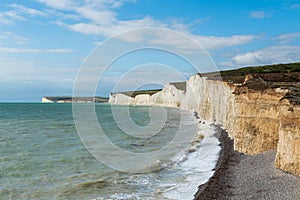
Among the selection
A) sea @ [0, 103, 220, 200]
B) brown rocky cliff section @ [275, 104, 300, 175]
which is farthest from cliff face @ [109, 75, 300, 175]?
sea @ [0, 103, 220, 200]

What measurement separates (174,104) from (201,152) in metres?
94.4

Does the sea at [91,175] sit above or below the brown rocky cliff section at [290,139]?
below

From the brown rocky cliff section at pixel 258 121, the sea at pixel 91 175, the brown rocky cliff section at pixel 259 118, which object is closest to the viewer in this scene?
the sea at pixel 91 175

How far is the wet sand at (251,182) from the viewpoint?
1114cm

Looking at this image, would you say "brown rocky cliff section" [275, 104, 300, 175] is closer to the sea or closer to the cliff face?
the cliff face

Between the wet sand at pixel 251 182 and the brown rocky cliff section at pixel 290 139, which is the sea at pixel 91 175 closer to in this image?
the wet sand at pixel 251 182

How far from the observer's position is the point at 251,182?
1288 cm

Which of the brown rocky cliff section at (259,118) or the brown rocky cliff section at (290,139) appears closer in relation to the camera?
the brown rocky cliff section at (290,139)

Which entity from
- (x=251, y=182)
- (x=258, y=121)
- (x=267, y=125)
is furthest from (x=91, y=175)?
(x=267, y=125)

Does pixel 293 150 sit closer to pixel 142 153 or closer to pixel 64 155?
pixel 142 153

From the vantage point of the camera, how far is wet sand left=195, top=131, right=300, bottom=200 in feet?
36.5

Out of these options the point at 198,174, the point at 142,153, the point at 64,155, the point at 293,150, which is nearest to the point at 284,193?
the point at 293,150

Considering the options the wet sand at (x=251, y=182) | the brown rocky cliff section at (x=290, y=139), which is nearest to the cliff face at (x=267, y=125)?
the brown rocky cliff section at (x=290, y=139)

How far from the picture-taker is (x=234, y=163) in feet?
54.6
